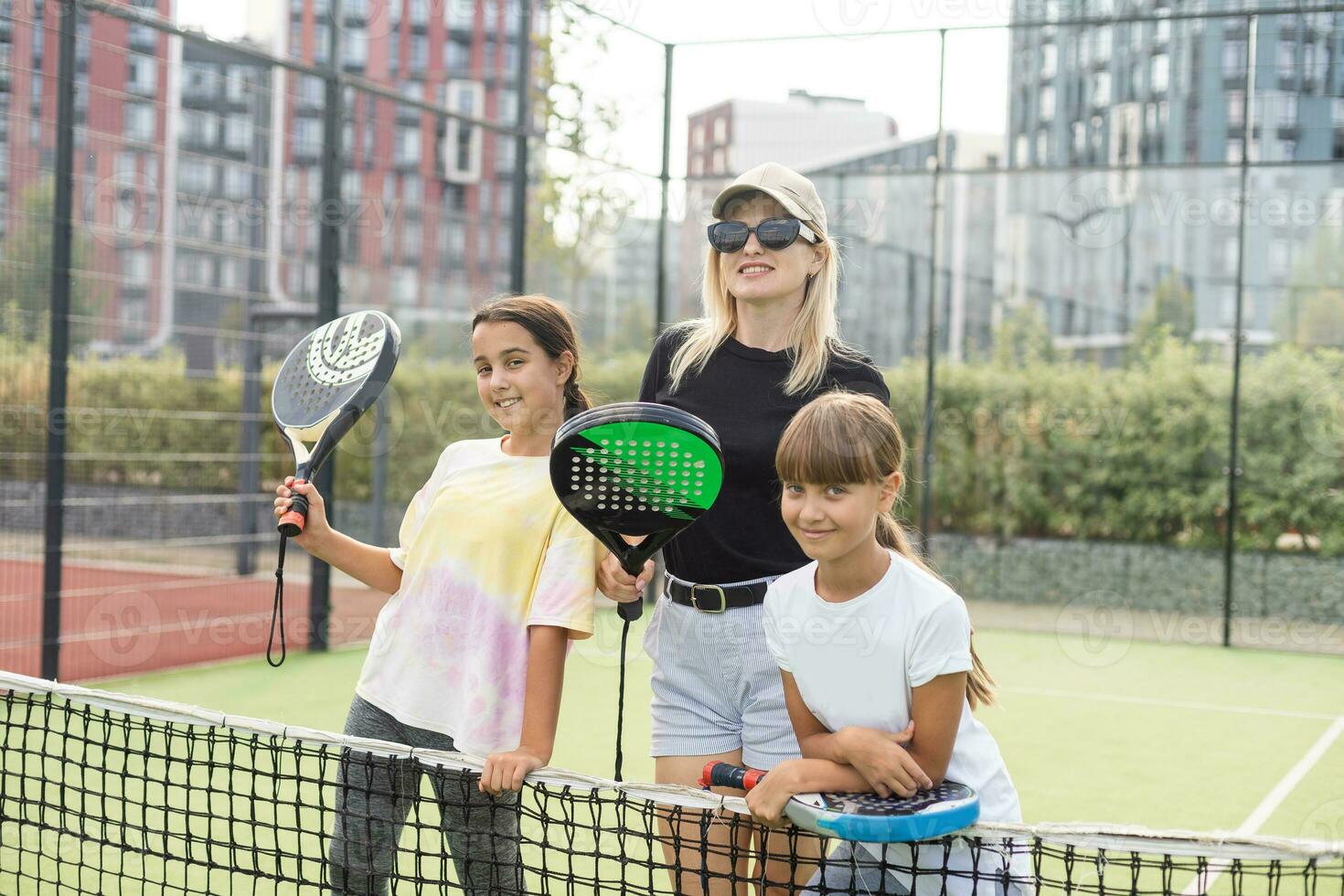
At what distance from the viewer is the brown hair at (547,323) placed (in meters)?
2.28

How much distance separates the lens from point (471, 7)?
91.6ft

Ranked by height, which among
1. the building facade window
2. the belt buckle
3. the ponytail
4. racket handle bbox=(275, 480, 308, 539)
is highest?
the building facade window

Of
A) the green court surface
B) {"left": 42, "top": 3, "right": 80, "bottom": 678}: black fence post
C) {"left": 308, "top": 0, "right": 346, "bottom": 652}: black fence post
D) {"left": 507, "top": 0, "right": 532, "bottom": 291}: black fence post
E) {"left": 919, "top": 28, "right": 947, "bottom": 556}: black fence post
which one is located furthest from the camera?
{"left": 919, "top": 28, "right": 947, "bottom": 556}: black fence post

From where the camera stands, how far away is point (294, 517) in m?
2.12

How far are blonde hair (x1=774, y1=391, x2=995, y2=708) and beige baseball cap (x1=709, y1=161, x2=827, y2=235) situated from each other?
47 centimetres

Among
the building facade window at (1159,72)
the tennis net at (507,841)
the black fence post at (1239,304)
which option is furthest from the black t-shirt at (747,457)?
the building facade window at (1159,72)

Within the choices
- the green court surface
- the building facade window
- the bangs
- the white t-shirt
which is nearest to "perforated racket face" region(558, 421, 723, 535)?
the bangs

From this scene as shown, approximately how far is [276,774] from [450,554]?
45cm

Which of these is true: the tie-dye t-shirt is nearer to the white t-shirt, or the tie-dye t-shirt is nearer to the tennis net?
the tennis net

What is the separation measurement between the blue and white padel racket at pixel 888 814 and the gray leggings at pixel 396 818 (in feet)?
1.97

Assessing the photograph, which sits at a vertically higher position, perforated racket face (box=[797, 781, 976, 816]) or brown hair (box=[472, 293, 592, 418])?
brown hair (box=[472, 293, 592, 418])

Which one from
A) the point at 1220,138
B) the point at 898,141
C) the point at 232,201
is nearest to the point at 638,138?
the point at 898,141

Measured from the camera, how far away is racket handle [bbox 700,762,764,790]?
6.06 feet

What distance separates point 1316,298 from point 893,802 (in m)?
8.43
